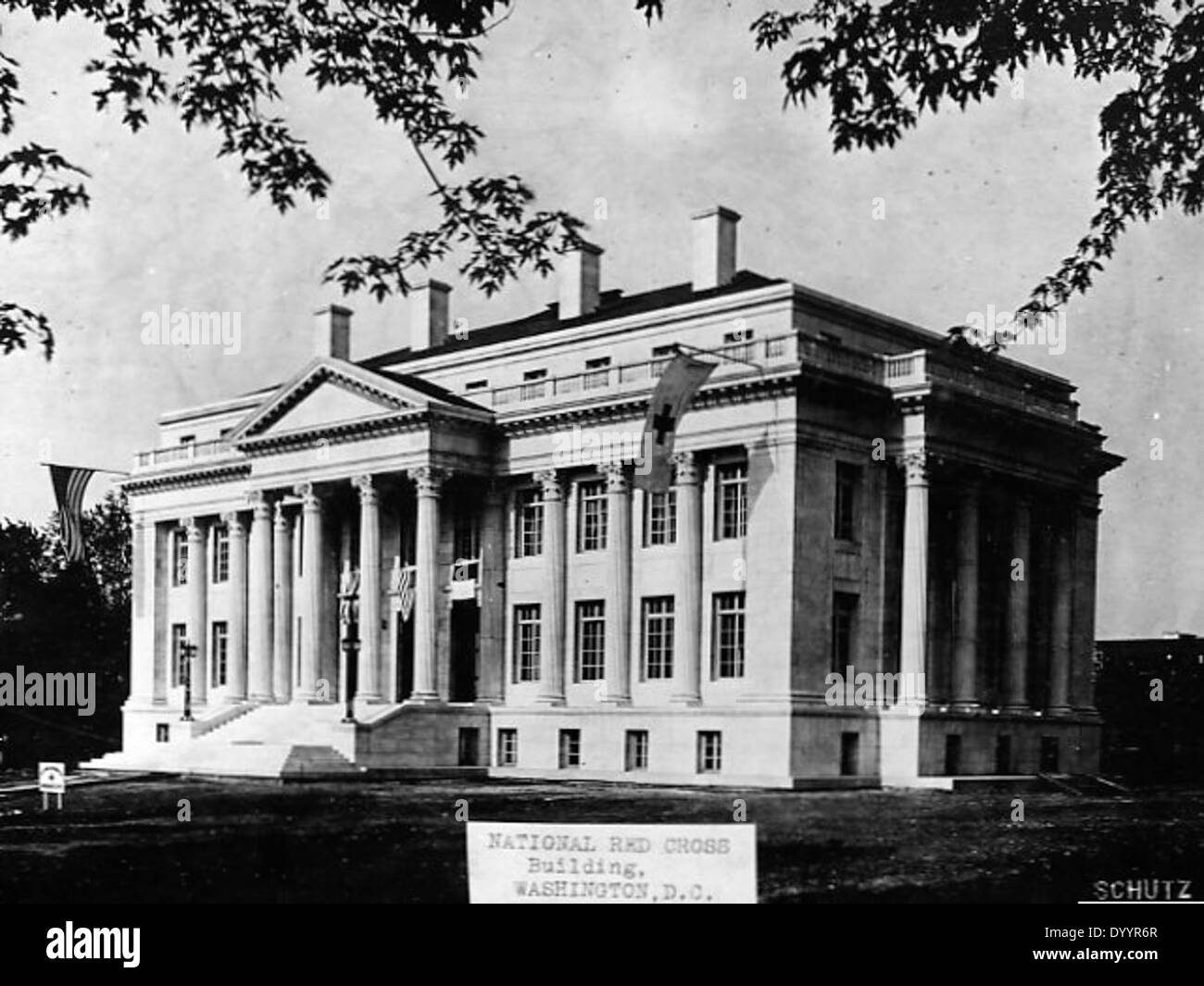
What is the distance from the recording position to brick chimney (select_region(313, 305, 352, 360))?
2372 cm

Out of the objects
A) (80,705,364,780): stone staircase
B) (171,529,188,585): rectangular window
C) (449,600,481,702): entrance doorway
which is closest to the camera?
(80,705,364,780): stone staircase

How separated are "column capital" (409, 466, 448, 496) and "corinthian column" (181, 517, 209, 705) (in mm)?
11884

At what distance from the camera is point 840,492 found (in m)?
37.2

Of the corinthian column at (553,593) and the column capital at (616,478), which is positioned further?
the corinthian column at (553,593)

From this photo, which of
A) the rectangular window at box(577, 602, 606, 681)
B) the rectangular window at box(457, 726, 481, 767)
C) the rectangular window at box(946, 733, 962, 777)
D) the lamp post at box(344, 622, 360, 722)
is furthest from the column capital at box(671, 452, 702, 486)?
the rectangular window at box(457, 726, 481, 767)

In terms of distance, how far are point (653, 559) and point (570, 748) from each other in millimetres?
5013

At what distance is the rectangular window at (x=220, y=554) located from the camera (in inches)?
2030

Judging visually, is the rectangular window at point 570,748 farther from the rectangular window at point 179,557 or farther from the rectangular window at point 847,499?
the rectangular window at point 179,557

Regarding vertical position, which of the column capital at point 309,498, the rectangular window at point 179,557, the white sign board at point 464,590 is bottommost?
the white sign board at point 464,590

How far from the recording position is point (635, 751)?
38125 mm

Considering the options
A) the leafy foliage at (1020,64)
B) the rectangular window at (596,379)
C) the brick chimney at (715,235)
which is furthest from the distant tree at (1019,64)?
the rectangular window at (596,379)

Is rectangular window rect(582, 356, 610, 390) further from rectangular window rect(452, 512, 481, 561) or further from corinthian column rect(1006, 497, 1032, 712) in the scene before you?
corinthian column rect(1006, 497, 1032, 712)

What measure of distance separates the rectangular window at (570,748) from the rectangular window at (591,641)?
1809 millimetres

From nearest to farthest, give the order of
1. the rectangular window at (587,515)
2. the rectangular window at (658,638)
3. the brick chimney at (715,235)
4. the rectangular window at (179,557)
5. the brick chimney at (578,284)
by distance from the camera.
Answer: the brick chimney at (715,235), the brick chimney at (578,284), the rectangular window at (658,638), the rectangular window at (587,515), the rectangular window at (179,557)
